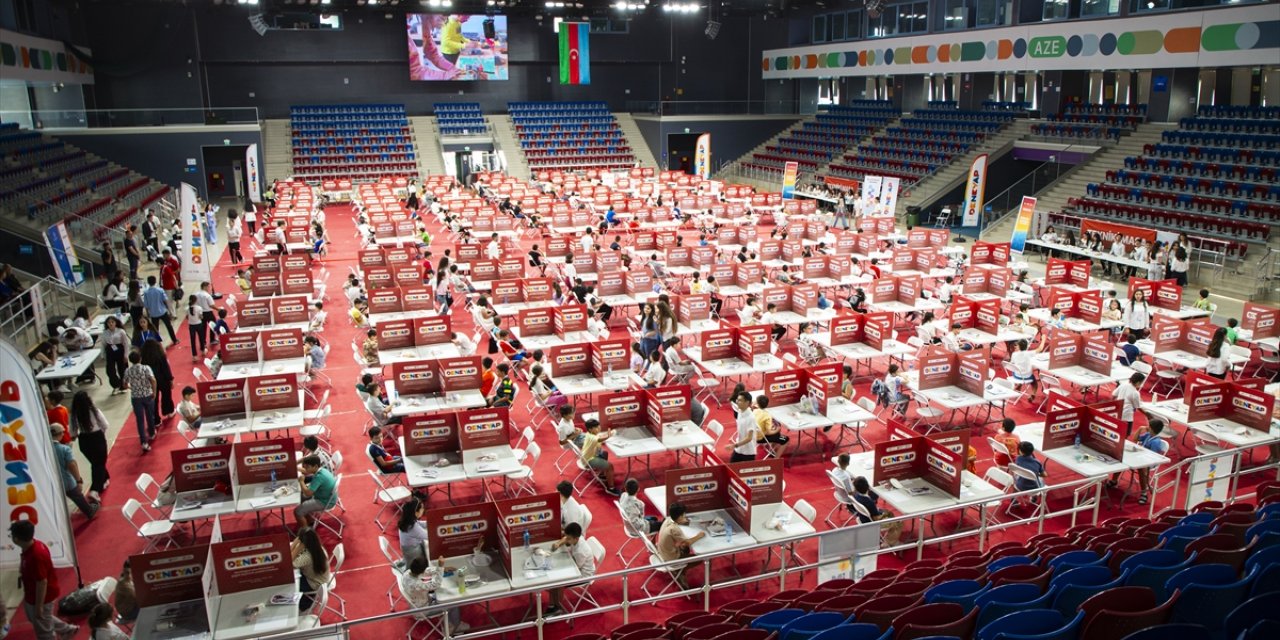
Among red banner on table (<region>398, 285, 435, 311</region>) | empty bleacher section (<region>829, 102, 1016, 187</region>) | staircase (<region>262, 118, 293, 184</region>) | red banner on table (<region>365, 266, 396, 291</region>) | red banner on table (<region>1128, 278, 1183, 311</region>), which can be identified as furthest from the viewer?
staircase (<region>262, 118, 293, 184</region>)

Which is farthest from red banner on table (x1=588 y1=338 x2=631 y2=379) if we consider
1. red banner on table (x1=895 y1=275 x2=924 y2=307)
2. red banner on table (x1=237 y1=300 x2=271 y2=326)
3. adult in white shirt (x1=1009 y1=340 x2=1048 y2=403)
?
red banner on table (x1=895 y1=275 x2=924 y2=307)

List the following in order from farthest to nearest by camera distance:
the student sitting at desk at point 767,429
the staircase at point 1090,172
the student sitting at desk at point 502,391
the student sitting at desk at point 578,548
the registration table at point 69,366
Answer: the staircase at point 1090,172 → the registration table at point 69,366 → the student sitting at desk at point 502,391 → the student sitting at desk at point 767,429 → the student sitting at desk at point 578,548

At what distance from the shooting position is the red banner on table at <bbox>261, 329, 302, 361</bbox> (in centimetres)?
1606

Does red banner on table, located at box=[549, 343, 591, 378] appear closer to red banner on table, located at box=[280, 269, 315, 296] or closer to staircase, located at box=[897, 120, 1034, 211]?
red banner on table, located at box=[280, 269, 315, 296]

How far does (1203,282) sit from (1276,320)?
885cm

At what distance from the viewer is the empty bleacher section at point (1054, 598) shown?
6.79 meters

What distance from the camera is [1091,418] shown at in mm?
12273

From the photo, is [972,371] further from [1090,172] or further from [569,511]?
[1090,172]

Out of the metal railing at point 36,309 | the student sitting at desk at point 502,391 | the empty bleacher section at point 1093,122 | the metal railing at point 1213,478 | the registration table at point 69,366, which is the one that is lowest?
the metal railing at point 1213,478

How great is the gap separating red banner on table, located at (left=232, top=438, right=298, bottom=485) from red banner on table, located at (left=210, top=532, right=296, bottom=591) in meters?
2.42

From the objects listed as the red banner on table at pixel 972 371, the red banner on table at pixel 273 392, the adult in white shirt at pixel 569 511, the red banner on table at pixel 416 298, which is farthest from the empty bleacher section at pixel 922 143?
the adult in white shirt at pixel 569 511

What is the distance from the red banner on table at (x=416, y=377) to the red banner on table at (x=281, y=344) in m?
2.85

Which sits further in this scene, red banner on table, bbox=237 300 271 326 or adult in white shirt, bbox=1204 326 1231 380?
red banner on table, bbox=237 300 271 326

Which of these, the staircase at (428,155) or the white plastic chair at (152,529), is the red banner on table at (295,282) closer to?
the white plastic chair at (152,529)
